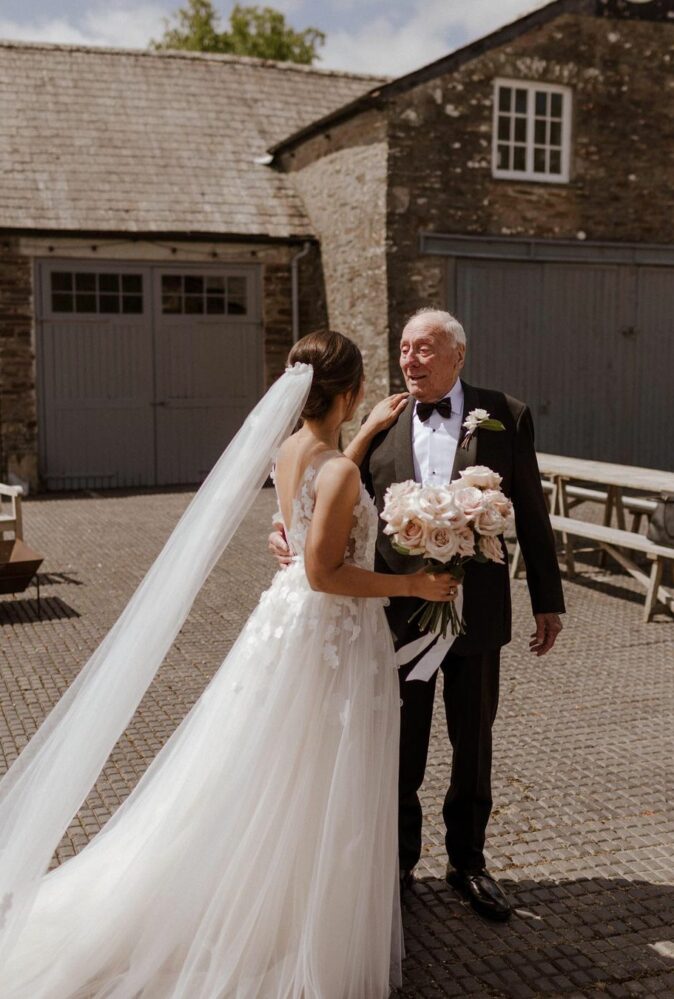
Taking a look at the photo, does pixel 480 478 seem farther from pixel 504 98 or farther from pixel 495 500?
pixel 504 98

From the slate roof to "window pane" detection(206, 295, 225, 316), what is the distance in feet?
3.47

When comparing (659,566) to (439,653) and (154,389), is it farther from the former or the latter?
(154,389)

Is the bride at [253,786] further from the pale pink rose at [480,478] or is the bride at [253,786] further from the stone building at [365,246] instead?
the stone building at [365,246]

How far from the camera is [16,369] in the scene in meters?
15.6

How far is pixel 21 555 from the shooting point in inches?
320

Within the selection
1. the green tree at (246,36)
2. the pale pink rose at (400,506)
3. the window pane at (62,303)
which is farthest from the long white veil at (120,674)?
the green tree at (246,36)

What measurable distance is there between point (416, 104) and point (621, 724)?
1060 centimetres

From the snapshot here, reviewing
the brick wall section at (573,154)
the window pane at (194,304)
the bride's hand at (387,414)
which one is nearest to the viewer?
the bride's hand at (387,414)

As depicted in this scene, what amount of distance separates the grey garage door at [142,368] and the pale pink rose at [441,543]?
13434mm

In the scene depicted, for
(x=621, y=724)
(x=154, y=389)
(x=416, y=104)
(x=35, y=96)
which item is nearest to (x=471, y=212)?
(x=416, y=104)

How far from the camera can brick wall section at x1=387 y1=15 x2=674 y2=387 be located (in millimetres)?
14445

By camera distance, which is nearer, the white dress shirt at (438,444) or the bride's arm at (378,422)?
the white dress shirt at (438,444)

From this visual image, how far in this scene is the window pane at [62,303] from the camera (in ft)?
51.9

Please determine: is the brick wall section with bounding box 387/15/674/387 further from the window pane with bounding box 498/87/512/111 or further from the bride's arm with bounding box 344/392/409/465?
the bride's arm with bounding box 344/392/409/465
